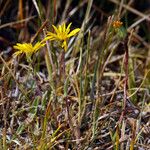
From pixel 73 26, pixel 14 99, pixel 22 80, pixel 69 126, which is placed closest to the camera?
pixel 69 126

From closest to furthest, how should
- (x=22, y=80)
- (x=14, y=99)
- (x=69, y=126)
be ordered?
(x=69, y=126) < (x=14, y=99) < (x=22, y=80)

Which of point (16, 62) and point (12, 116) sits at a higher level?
point (16, 62)

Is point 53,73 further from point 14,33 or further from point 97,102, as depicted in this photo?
point 14,33

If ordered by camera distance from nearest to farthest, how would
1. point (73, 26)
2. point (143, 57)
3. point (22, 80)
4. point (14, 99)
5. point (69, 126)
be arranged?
point (69, 126), point (14, 99), point (22, 80), point (143, 57), point (73, 26)

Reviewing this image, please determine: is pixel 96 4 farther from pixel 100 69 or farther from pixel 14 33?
pixel 100 69

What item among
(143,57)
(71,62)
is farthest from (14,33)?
(143,57)

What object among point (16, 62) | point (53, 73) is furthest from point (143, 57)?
point (16, 62)

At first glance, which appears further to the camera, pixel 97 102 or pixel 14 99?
pixel 14 99

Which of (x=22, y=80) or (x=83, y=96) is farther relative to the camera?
(x=22, y=80)

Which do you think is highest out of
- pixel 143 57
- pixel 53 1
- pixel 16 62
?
pixel 53 1
